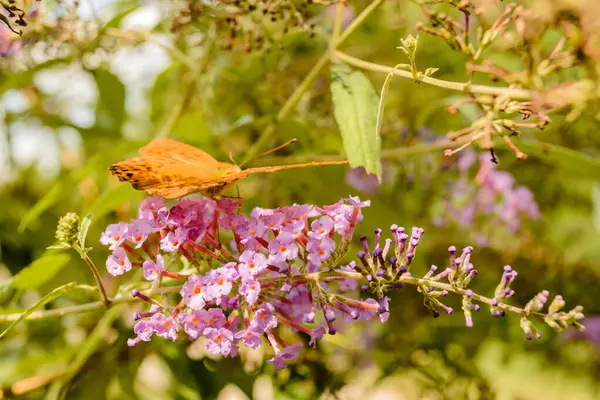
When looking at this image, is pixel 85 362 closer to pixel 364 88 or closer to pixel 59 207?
pixel 59 207

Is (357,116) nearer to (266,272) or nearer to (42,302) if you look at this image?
(266,272)

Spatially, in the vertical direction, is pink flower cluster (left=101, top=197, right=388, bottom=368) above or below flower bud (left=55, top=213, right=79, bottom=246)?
below

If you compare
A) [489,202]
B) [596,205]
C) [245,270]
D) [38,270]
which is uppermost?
[245,270]

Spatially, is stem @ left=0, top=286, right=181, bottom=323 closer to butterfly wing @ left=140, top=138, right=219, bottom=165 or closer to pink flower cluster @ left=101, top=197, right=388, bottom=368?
pink flower cluster @ left=101, top=197, right=388, bottom=368

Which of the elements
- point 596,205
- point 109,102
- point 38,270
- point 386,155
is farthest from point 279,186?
point 596,205

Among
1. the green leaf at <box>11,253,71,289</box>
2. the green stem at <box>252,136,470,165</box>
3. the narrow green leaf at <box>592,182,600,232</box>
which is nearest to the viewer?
the green leaf at <box>11,253,71,289</box>

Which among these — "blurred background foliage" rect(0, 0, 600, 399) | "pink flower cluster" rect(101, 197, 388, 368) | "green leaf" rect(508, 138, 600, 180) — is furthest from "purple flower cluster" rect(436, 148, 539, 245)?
"pink flower cluster" rect(101, 197, 388, 368)

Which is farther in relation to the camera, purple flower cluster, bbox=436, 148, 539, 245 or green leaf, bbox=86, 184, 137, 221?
purple flower cluster, bbox=436, 148, 539, 245
